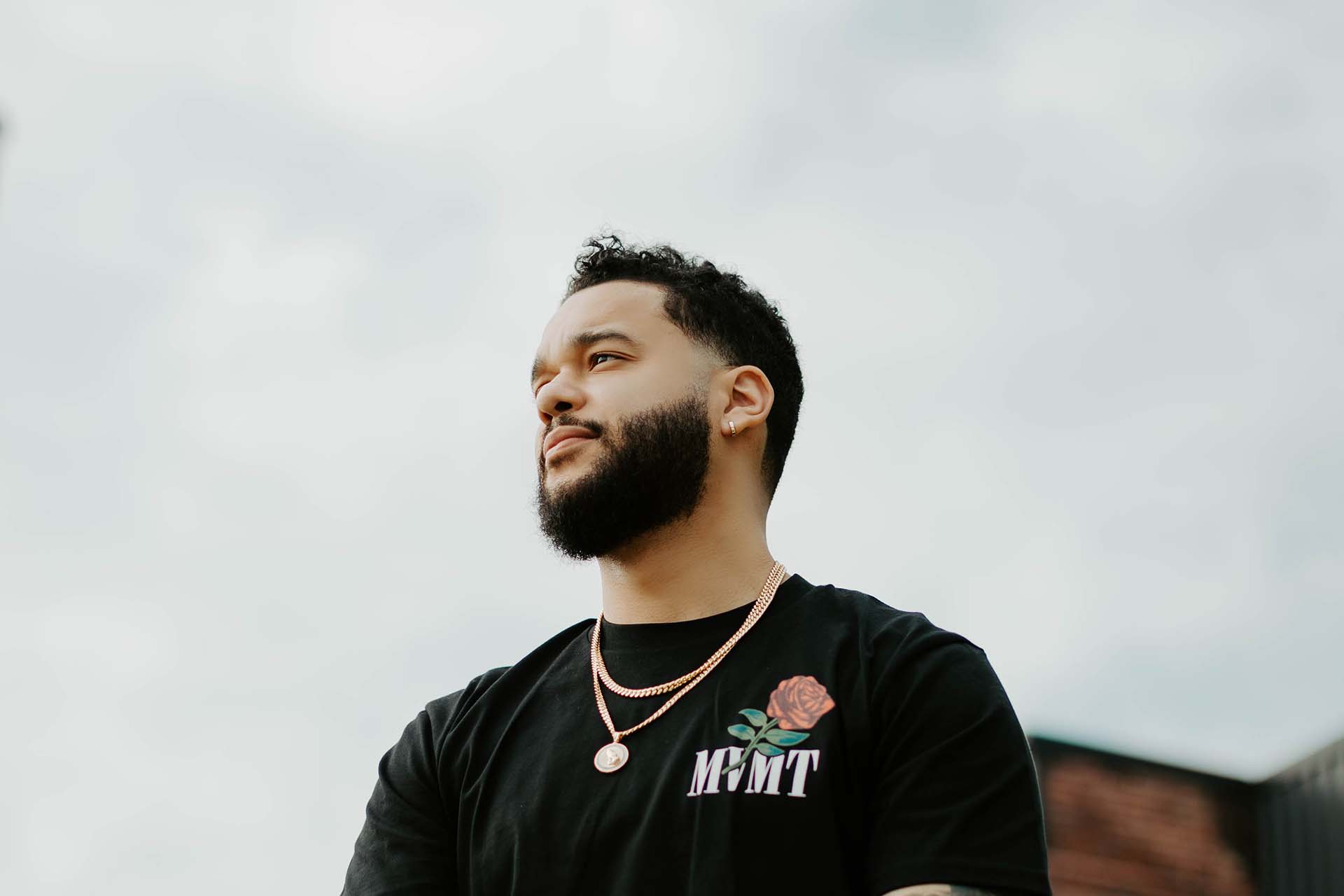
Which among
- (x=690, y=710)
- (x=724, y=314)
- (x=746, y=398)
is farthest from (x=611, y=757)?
(x=724, y=314)

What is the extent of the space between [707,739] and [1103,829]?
745 centimetres

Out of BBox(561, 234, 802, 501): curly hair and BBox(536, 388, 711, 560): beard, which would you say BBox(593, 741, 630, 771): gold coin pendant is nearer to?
BBox(536, 388, 711, 560): beard

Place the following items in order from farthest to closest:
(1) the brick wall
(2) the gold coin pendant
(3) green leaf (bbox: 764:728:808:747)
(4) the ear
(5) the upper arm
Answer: (1) the brick wall → (4) the ear → (2) the gold coin pendant → (3) green leaf (bbox: 764:728:808:747) → (5) the upper arm

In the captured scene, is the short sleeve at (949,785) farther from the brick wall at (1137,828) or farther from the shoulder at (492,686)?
the brick wall at (1137,828)

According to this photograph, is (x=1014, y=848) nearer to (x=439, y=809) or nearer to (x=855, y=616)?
(x=855, y=616)

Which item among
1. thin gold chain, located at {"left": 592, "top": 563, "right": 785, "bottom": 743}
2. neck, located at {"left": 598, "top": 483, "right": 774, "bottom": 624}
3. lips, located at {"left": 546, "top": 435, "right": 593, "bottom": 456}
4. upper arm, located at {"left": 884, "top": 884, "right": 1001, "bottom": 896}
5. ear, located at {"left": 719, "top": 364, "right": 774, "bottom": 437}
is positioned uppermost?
ear, located at {"left": 719, "top": 364, "right": 774, "bottom": 437}

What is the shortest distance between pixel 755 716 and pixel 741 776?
0.15 metres

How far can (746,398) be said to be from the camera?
11.6ft

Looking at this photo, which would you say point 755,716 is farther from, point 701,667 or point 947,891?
point 947,891

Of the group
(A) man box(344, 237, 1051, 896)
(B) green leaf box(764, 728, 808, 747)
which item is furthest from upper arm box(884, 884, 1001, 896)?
(B) green leaf box(764, 728, 808, 747)

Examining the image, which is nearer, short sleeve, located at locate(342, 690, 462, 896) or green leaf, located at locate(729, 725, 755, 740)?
green leaf, located at locate(729, 725, 755, 740)

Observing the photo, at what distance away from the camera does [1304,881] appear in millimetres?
9820

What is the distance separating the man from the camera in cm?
Result: 266

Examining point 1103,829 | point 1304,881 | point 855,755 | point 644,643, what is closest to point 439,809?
point 644,643
